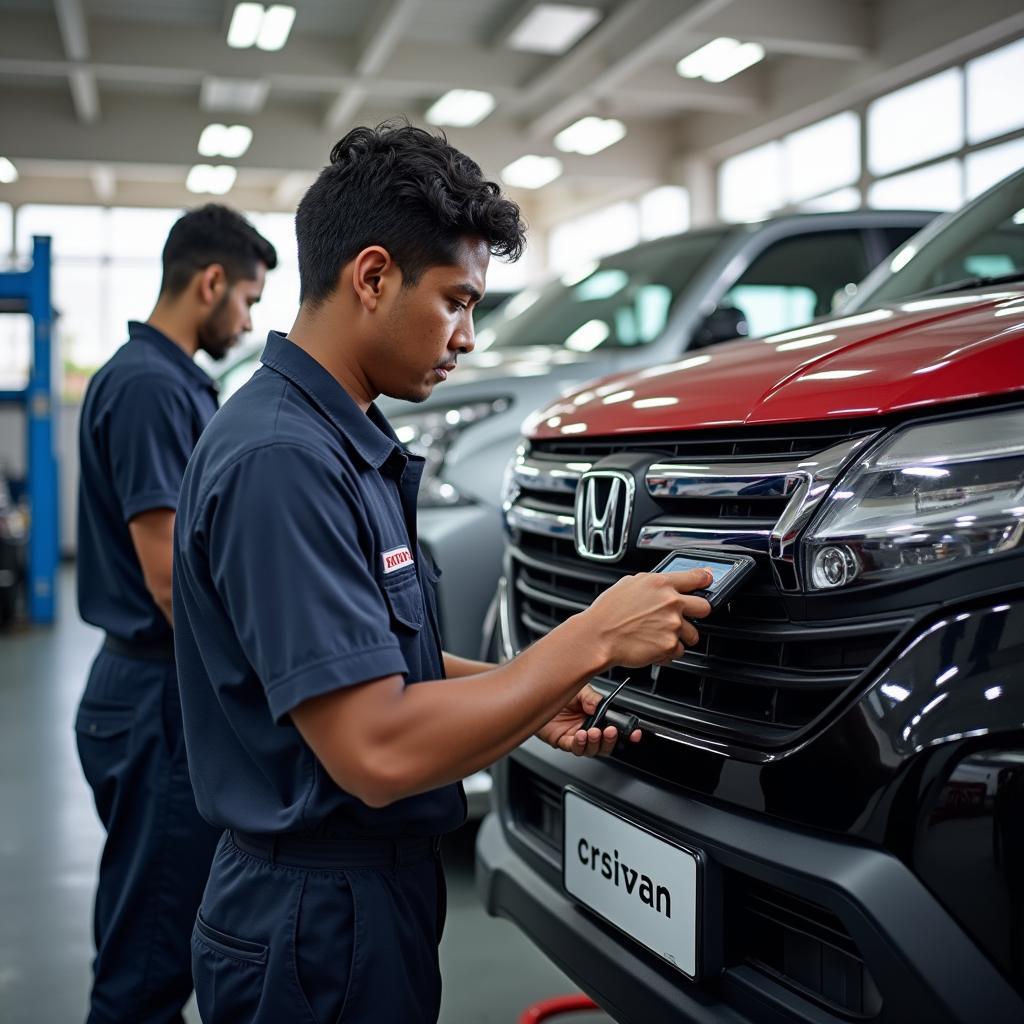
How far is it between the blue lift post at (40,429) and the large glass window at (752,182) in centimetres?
784

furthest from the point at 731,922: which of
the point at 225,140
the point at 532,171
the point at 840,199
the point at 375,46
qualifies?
the point at 532,171

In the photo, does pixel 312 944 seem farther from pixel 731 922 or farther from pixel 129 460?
pixel 129 460

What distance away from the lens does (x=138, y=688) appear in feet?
7.32

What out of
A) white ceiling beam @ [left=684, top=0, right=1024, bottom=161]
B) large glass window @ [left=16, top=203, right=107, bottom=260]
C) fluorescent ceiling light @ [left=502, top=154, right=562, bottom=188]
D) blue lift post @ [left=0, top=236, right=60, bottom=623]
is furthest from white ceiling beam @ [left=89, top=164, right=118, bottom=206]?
blue lift post @ [left=0, top=236, right=60, bottom=623]

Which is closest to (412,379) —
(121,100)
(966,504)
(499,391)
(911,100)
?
(966,504)

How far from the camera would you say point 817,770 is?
132cm

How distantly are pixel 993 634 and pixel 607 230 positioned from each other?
1683cm

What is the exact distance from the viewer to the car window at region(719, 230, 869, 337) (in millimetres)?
3904

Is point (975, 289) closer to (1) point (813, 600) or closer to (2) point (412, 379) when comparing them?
(1) point (813, 600)

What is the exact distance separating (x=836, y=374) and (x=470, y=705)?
0.68m

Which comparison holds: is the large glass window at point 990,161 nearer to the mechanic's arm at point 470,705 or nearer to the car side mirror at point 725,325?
the car side mirror at point 725,325

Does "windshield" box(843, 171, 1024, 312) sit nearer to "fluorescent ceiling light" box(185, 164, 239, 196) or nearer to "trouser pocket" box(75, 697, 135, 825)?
"trouser pocket" box(75, 697, 135, 825)

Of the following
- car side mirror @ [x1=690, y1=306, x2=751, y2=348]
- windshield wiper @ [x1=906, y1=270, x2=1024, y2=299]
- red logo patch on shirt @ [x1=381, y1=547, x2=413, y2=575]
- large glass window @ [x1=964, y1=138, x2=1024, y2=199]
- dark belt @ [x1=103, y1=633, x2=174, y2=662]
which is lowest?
dark belt @ [x1=103, y1=633, x2=174, y2=662]

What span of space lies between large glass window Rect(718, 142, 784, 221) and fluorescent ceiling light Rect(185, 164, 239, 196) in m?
6.05
